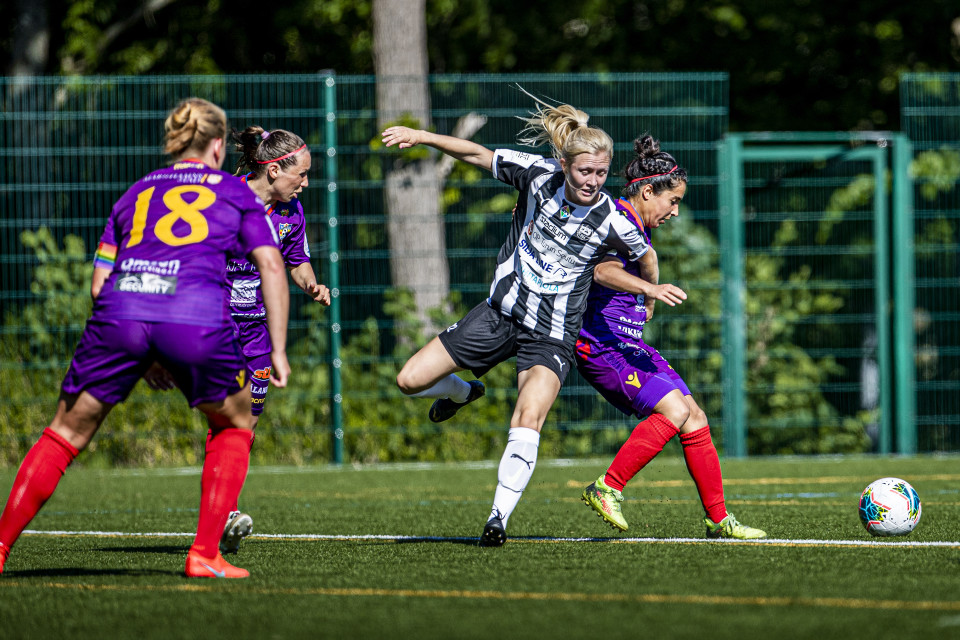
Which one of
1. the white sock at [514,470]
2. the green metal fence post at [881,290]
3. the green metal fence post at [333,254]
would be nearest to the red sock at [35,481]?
the white sock at [514,470]

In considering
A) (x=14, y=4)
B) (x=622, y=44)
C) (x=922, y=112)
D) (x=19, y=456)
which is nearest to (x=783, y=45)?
(x=622, y=44)

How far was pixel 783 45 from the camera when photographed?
15.8 metres

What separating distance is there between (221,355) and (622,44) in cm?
1269

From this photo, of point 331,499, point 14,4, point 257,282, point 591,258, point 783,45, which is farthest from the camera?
point 783,45

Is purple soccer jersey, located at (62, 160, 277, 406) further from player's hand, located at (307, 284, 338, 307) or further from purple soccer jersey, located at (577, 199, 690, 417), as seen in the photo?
purple soccer jersey, located at (577, 199, 690, 417)

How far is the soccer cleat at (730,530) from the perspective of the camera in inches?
232

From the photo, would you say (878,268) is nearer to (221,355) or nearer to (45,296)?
(45,296)

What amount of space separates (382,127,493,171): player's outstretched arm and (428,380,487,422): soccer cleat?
3.66 ft

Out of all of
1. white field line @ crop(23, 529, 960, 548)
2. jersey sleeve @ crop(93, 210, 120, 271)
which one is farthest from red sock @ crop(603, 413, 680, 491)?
jersey sleeve @ crop(93, 210, 120, 271)

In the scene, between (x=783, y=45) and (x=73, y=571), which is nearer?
(x=73, y=571)

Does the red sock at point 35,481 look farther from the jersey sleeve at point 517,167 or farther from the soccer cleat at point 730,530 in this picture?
the soccer cleat at point 730,530

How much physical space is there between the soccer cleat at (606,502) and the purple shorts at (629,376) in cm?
44

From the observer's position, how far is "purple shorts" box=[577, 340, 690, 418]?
6.17 m

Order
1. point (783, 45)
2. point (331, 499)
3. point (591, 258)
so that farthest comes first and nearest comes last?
1. point (783, 45)
2. point (331, 499)
3. point (591, 258)
